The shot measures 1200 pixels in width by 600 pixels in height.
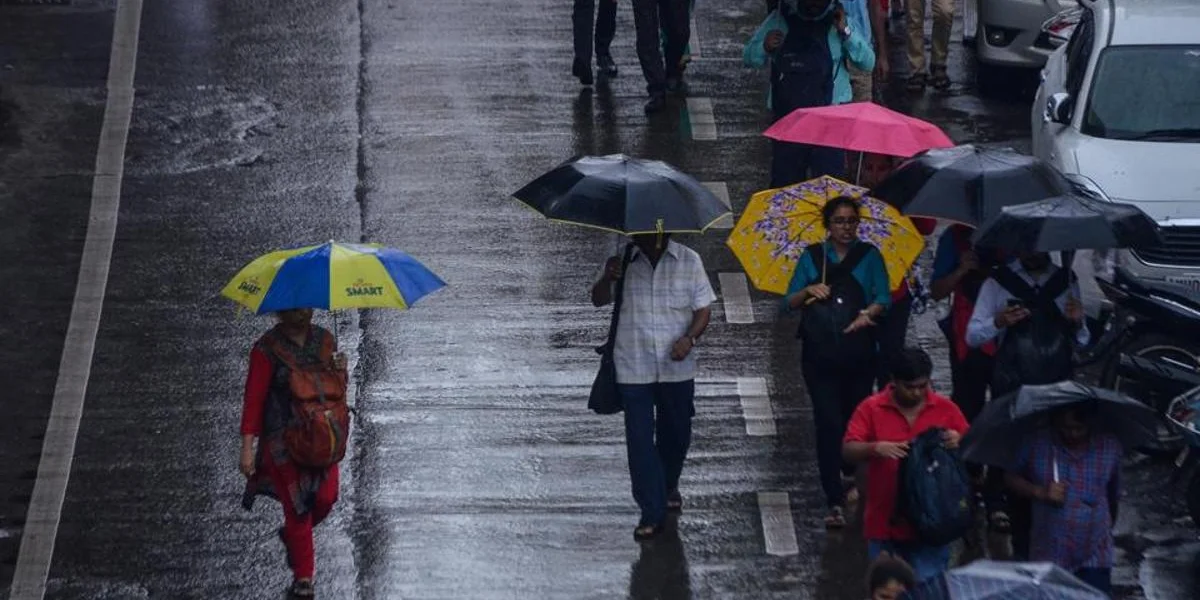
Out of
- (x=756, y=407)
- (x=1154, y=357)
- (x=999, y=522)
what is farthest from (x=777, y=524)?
(x=1154, y=357)

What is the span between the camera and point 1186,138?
42.9ft

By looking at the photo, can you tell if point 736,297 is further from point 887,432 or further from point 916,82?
point 887,432

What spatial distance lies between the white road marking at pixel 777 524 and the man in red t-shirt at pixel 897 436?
1.53m

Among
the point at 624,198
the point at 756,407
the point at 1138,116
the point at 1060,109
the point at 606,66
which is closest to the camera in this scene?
the point at 624,198

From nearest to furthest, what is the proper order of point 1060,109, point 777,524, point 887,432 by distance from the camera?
point 887,432
point 777,524
point 1060,109

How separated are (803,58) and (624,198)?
431 centimetres

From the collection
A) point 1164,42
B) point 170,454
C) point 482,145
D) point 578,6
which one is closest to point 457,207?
point 482,145

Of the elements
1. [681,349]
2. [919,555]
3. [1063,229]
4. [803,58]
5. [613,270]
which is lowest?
[919,555]

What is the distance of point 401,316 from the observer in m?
13.4

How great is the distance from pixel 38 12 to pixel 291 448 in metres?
10.3

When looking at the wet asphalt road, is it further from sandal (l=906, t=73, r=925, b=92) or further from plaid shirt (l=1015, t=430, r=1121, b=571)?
plaid shirt (l=1015, t=430, r=1121, b=571)

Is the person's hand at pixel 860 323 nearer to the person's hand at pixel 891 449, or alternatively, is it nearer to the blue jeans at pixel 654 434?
the blue jeans at pixel 654 434

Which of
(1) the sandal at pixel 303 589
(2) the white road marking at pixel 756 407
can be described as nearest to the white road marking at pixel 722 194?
(2) the white road marking at pixel 756 407

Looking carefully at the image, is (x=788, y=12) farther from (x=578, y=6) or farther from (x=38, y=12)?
(x=38, y=12)
